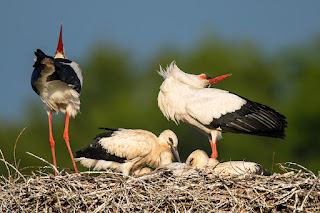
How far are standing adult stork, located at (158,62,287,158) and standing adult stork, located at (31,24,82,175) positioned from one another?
127cm

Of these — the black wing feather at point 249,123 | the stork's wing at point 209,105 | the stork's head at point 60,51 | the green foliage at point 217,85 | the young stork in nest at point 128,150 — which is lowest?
the green foliage at point 217,85

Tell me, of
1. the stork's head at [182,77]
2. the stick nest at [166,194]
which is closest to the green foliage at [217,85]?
the stork's head at [182,77]

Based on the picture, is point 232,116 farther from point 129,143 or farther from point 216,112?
point 129,143

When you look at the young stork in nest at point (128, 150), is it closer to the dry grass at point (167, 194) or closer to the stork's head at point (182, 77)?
the stork's head at point (182, 77)

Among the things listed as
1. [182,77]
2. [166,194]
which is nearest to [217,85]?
[182,77]

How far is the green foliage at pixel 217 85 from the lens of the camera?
2091 centimetres

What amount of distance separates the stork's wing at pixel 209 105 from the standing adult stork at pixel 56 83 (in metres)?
1.49

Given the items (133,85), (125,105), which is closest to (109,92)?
(133,85)

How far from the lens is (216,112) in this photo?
335 inches

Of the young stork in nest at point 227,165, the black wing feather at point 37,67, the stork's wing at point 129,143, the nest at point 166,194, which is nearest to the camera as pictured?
the nest at point 166,194

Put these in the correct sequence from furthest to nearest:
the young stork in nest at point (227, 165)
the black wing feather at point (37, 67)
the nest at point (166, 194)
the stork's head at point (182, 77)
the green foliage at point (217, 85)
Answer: the green foliage at point (217, 85) → the stork's head at point (182, 77) → the black wing feather at point (37, 67) → the young stork in nest at point (227, 165) → the nest at point (166, 194)

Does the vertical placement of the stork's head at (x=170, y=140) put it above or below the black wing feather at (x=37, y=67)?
below

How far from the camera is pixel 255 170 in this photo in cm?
723

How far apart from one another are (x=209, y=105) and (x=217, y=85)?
46.2 feet
